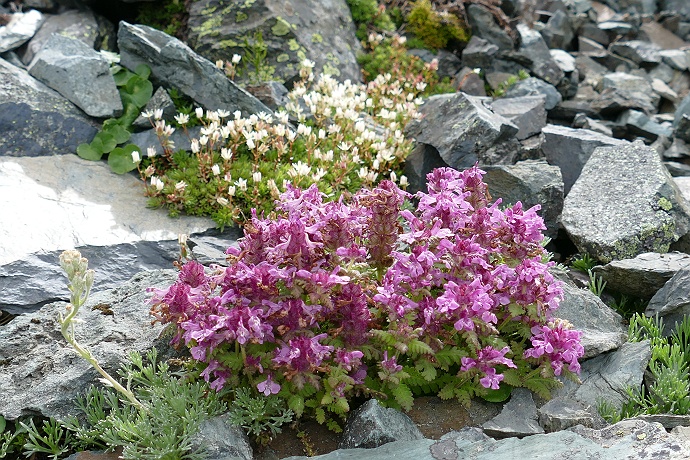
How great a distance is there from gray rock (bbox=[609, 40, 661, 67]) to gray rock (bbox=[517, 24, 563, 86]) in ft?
9.89

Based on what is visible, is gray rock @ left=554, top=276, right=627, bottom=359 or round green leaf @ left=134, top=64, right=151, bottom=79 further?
round green leaf @ left=134, top=64, right=151, bottom=79

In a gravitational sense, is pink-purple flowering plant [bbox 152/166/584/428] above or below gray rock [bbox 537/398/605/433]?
above

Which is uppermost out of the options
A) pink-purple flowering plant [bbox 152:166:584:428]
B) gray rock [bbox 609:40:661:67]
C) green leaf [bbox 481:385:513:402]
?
pink-purple flowering plant [bbox 152:166:584:428]

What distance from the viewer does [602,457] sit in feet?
12.0

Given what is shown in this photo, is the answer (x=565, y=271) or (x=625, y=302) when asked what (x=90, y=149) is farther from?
(x=625, y=302)

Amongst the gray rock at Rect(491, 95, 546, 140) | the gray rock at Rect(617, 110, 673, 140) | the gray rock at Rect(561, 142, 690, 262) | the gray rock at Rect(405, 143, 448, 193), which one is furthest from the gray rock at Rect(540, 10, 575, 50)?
the gray rock at Rect(561, 142, 690, 262)

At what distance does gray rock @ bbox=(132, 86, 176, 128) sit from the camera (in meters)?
7.73

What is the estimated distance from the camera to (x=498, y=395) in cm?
436

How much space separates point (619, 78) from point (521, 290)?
8.94 meters

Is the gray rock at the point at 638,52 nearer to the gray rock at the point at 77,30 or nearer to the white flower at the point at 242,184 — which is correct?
the gray rock at the point at 77,30

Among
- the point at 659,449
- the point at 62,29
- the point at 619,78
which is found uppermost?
the point at 659,449

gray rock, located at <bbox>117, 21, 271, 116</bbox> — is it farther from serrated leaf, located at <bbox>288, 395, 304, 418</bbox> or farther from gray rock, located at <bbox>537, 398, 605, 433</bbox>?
gray rock, located at <bbox>537, 398, 605, 433</bbox>

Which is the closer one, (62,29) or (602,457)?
(602,457)

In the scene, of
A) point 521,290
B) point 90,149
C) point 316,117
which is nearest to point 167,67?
point 90,149
